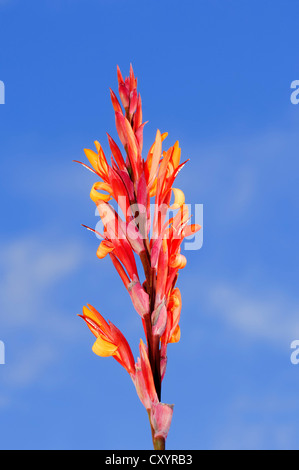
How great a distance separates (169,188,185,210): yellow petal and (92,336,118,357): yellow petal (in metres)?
1.01

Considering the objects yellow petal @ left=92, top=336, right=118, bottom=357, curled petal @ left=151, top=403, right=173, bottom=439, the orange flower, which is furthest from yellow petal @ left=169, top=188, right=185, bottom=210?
curled petal @ left=151, top=403, right=173, bottom=439

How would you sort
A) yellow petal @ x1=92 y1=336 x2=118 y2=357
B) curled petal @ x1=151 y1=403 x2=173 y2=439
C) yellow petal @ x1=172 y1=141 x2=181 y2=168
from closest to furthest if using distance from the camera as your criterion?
curled petal @ x1=151 y1=403 x2=173 y2=439
yellow petal @ x1=92 y1=336 x2=118 y2=357
yellow petal @ x1=172 y1=141 x2=181 y2=168

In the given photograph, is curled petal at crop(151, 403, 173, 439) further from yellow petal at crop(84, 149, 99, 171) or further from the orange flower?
yellow petal at crop(84, 149, 99, 171)

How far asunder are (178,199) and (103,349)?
3.66ft

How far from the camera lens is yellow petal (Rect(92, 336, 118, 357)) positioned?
369 cm

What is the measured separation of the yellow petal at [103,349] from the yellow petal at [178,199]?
3.30 ft

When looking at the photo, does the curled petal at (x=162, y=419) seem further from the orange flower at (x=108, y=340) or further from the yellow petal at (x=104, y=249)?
the yellow petal at (x=104, y=249)

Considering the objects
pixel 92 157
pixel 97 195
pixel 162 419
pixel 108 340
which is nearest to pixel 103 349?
pixel 108 340

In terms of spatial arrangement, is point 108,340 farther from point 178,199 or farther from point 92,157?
point 92,157

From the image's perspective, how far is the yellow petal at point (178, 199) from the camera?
12.9ft

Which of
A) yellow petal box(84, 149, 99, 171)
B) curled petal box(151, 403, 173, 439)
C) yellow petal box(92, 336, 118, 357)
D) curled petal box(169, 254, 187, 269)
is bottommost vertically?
curled petal box(151, 403, 173, 439)

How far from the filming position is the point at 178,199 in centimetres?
394
